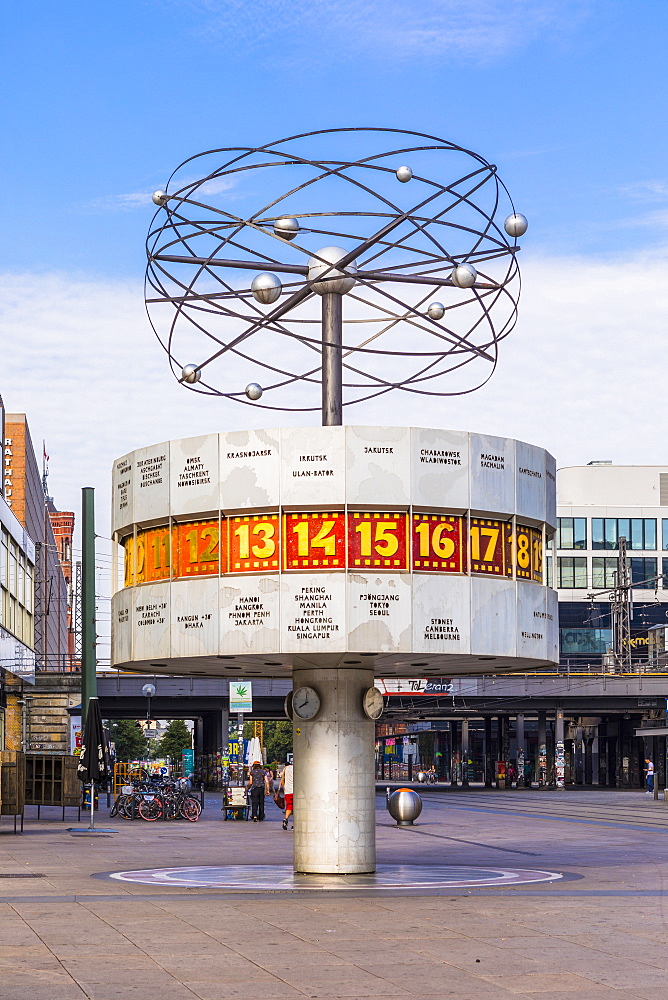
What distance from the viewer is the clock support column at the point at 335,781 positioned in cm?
2367

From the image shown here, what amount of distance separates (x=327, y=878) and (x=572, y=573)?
115 m

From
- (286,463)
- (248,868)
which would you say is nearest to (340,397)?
(286,463)

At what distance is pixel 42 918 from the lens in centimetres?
1777

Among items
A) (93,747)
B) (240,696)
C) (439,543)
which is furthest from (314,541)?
(240,696)

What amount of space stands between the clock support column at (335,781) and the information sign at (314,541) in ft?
9.60

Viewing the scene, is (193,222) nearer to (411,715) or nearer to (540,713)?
(540,713)

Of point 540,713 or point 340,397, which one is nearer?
point 340,397

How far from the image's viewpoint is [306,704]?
24.1 meters

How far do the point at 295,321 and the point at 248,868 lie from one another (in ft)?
35.8

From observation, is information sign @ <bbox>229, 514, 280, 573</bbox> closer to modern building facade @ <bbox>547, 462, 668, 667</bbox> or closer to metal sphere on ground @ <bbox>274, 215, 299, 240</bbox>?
metal sphere on ground @ <bbox>274, 215, 299, 240</bbox>

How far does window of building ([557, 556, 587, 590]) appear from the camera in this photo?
13600 centimetres

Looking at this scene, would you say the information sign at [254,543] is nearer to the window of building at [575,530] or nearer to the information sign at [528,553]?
the information sign at [528,553]

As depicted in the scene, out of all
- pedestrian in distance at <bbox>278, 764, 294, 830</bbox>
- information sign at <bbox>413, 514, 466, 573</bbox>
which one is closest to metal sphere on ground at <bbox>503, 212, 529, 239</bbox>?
information sign at <bbox>413, 514, 466, 573</bbox>

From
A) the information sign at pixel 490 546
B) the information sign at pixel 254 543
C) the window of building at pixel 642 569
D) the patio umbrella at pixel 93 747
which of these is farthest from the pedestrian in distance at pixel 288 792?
the window of building at pixel 642 569
